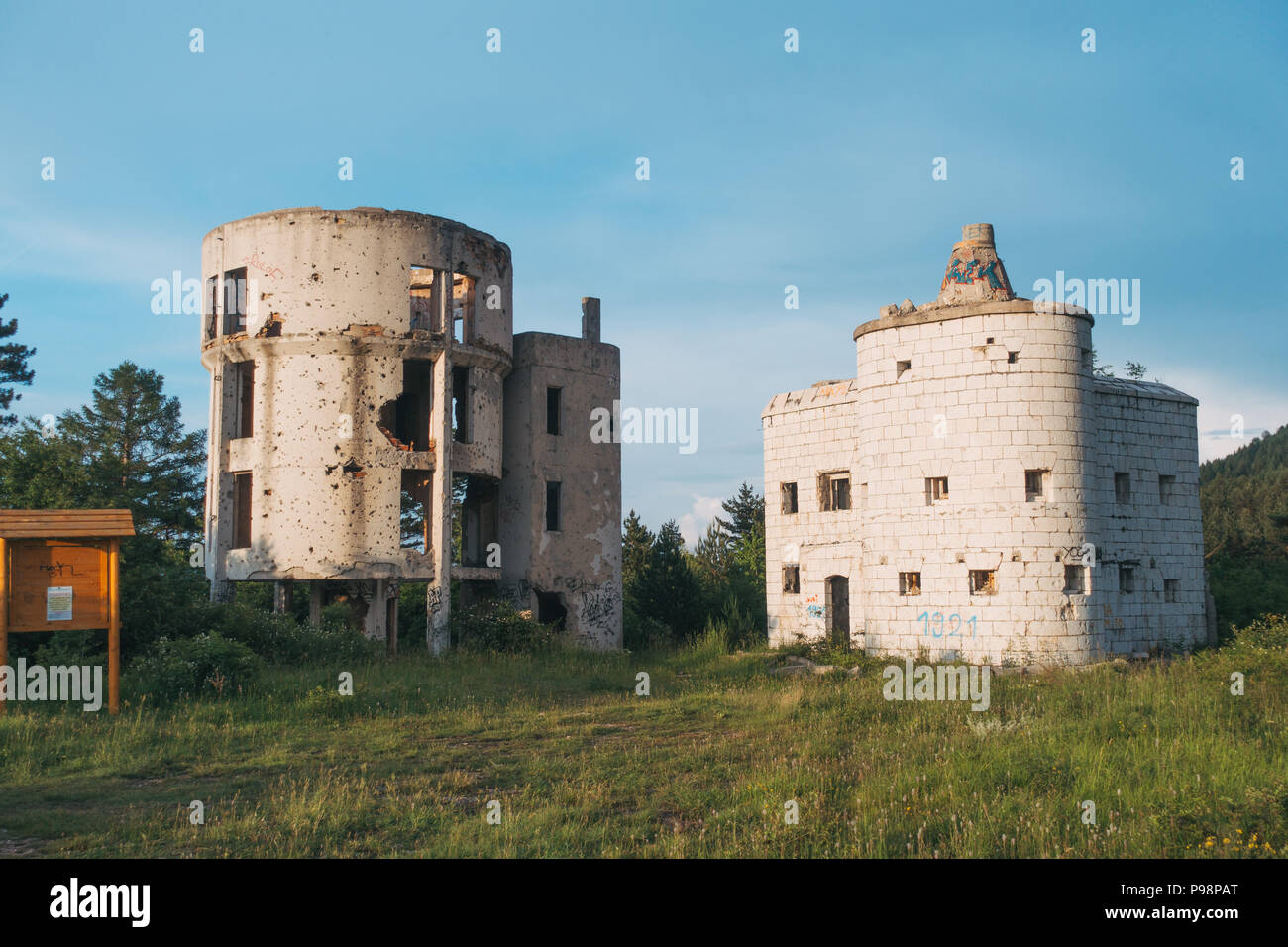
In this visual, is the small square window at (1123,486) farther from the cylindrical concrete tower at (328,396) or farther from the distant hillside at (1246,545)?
the cylindrical concrete tower at (328,396)

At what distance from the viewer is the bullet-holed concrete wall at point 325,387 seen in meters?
23.0

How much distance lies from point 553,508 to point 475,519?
2.32m

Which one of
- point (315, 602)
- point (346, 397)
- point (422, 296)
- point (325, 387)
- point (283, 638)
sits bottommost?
point (283, 638)

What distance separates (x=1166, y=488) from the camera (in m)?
22.4

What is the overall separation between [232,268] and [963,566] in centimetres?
1733

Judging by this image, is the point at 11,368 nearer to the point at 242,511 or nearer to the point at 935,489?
the point at 242,511

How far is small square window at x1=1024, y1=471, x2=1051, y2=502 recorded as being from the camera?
20.5 m

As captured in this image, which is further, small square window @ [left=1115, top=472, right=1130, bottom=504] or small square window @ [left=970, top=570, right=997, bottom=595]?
small square window @ [left=1115, top=472, right=1130, bottom=504]

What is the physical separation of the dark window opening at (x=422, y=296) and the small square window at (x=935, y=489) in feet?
38.6

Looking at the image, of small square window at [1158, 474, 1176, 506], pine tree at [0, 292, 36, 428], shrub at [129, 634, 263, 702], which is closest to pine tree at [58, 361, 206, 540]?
pine tree at [0, 292, 36, 428]

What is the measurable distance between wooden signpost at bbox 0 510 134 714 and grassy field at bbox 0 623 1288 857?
1.14 meters

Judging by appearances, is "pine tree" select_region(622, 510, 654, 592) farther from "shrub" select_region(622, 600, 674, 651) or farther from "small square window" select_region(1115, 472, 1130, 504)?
"small square window" select_region(1115, 472, 1130, 504)

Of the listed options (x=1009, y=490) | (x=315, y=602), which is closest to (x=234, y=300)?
(x=315, y=602)

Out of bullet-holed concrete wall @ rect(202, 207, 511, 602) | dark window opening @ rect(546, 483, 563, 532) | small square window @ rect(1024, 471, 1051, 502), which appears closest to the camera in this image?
small square window @ rect(1024, 471, 1051, 502)
